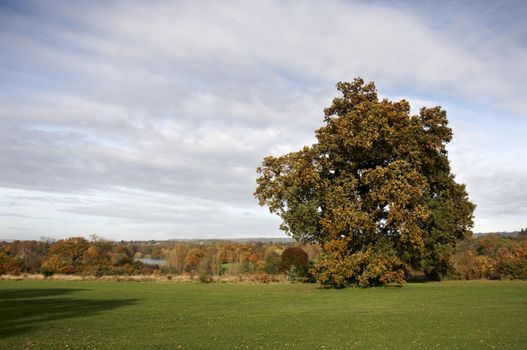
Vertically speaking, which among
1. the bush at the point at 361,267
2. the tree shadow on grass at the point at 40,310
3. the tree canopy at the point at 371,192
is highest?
the tree canopy at the point at 371,192

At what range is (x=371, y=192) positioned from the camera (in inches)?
1503

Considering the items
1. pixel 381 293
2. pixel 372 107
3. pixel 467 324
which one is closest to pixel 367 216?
pixel 381 293

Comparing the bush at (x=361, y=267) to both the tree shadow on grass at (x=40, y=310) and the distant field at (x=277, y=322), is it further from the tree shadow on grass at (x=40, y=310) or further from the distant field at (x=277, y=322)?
the tree shadow on grass at (x=40, y=310)

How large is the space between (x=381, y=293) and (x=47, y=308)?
2188 cm

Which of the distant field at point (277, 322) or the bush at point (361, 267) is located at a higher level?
the bush at point (361, 267)

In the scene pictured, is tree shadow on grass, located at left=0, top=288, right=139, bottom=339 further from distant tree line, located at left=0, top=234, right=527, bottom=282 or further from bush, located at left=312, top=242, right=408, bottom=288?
distant tree line, located at left=0, top=234, right=527, bottom=282

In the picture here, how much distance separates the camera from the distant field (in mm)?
14844

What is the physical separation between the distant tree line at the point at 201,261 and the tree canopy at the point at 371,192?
5158 millimetres

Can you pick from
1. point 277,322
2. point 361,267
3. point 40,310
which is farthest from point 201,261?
point 277,322

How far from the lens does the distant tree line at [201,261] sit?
47.3 meters

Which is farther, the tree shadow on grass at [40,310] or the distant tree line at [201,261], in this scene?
the distant tree line at [201,261]

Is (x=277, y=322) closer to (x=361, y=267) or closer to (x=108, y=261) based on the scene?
(x=361, y=267)

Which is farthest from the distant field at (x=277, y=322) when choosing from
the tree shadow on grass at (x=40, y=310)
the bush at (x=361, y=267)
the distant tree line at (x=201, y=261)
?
the distant tree line at (x=201, y=261)

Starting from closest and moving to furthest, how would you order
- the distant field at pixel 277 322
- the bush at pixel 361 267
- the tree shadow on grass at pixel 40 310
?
the distant field at pixel 277 322
the tree shadow on grass at pixel 40 310
the bush at pixel 361 267
